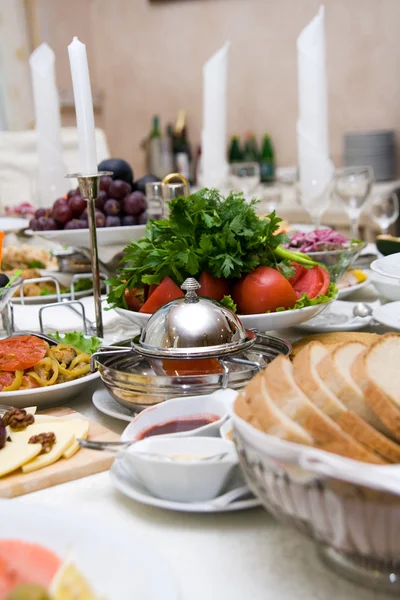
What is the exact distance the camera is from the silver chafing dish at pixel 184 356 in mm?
833

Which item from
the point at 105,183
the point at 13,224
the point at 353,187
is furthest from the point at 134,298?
the point at 353,187

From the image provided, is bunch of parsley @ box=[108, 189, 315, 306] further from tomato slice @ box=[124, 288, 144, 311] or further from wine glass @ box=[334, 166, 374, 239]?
wine glass @ box=[334, 166, 374, 239]

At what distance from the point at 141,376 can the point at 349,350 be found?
26 cm

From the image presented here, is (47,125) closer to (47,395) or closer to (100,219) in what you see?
(100,219)

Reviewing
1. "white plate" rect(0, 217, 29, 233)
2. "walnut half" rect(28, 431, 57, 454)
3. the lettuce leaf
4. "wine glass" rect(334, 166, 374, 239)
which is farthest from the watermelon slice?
"wine glass" rect(334, 166, 374, 239)

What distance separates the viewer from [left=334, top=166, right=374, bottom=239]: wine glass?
1999 millimetres

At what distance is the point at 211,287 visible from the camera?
112cm

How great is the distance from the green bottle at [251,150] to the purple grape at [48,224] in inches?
127

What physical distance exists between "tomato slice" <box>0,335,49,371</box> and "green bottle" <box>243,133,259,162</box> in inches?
150

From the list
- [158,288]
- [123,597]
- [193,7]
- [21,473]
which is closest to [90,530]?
[123,597]

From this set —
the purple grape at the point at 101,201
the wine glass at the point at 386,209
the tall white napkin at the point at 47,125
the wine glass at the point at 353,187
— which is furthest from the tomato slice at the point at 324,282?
the tall white napkin at the point at 47,125

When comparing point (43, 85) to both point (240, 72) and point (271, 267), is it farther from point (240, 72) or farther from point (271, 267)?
point (240, 72)

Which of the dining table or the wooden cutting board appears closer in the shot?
the dining table

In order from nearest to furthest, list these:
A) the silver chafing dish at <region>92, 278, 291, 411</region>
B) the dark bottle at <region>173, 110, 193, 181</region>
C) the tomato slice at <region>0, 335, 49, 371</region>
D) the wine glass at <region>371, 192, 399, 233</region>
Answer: the silver chafing dish at <region>92, 278, 291, 411</region>, the tomato slice at <region>0, 335, 49, 371</region>, the wine glass at <region>371, 192, 399, 233</region>, the dark bottle at <region>173, 110, 193, 181</region>
